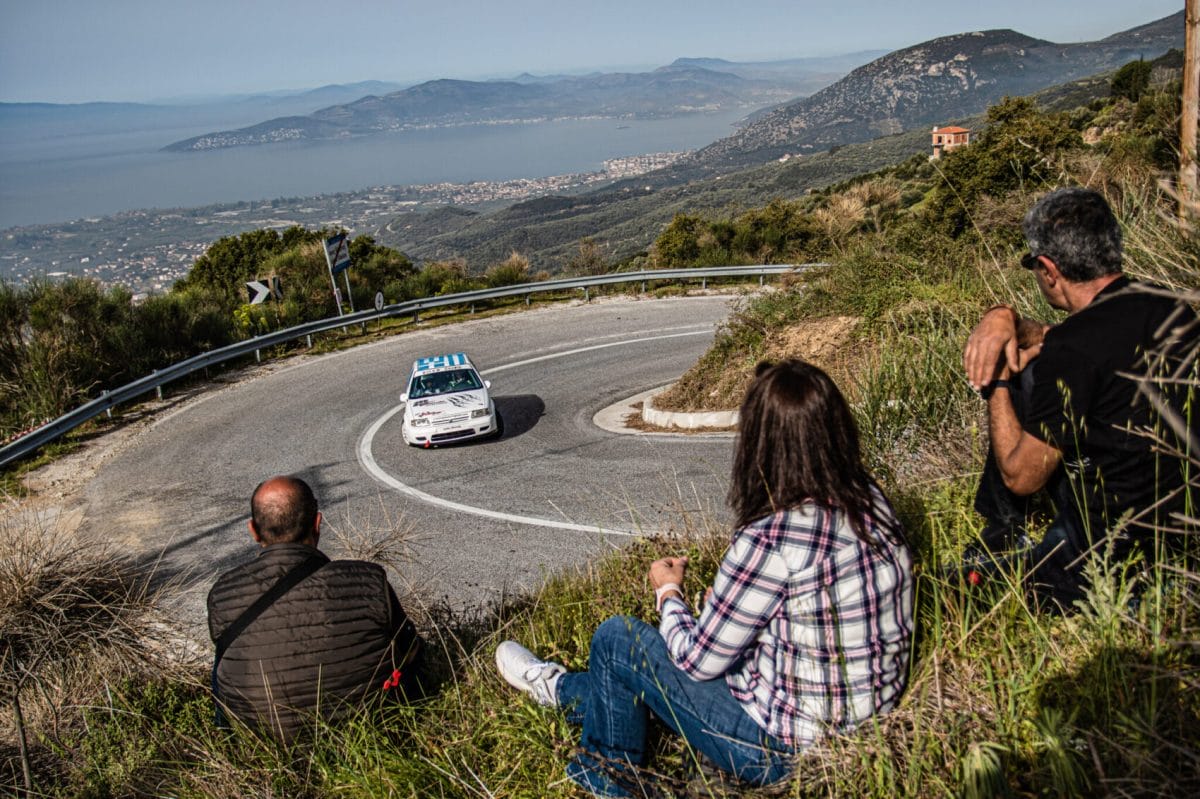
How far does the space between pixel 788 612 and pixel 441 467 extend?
1003cm

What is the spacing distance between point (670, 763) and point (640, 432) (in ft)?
32.3

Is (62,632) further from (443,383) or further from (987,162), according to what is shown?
(987,162)

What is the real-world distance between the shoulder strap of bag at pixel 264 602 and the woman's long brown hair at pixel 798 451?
81.9 inches

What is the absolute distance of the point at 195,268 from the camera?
31219 millimetres

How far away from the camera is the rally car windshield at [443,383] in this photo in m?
13.3

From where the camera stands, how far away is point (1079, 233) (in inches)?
114

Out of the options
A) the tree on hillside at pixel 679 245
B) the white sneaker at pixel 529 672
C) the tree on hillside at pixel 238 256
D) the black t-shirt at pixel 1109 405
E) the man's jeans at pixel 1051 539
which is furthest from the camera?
the tree on hillside at pixel 238 256

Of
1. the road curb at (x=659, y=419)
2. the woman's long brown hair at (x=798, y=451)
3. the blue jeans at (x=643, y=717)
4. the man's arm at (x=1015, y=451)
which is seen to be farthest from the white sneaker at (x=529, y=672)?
the road curb at (x=659, y=419)

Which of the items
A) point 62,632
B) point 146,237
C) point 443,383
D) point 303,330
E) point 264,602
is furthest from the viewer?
point 146,237

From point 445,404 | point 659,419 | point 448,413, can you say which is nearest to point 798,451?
point 659,419

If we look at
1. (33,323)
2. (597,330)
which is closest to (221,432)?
(33,323)

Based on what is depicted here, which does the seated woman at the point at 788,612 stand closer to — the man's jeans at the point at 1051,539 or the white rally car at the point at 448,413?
the man's jeans at the point at 1051,539

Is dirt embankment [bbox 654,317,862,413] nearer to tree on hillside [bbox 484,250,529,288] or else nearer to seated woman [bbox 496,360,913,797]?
seated woman [bbox 496,360,913,797]

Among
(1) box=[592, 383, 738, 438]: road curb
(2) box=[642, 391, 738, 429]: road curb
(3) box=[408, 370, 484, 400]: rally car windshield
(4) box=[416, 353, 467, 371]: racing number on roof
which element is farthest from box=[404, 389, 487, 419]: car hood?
(2) box=[642, 391, 738, 429]: road curb
